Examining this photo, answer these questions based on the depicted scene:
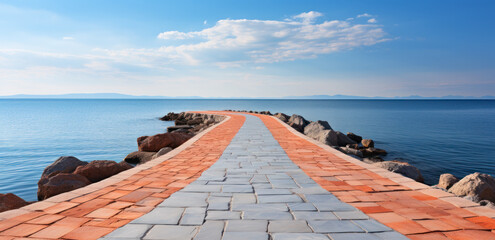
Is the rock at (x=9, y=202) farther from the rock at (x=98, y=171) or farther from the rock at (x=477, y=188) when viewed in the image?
the rock at (x=477, y=188)

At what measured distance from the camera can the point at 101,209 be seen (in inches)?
111

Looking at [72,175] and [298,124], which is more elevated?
[298,124]

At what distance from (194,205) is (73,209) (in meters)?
1.19

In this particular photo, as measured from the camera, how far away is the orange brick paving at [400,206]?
93.5 inches

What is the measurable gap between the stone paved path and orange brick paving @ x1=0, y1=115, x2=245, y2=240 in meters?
0.17

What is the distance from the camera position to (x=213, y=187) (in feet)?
11.8

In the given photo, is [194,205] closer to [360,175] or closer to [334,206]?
[334,206]

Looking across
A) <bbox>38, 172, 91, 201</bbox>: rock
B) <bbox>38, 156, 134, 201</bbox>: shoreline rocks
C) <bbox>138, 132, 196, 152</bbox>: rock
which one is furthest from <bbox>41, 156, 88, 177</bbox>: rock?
<bbox>138, 132, 196, 152</bbox>: rock

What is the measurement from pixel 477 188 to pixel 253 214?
4.85m

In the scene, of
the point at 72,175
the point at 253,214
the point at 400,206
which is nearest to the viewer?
the point at 253,214

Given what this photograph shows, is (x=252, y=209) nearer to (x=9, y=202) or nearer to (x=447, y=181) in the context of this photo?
(x=9, y=202)

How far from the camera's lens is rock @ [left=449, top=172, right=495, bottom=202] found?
5.11 meters

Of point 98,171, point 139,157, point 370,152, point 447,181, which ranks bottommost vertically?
point 370,152

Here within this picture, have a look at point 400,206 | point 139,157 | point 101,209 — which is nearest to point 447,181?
point 400,206
